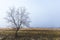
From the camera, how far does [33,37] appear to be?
30.9 m

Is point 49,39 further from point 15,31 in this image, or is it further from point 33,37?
point 15,31

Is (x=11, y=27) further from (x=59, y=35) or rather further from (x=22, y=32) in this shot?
(x=59, y=35)

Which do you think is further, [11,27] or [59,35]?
[59,35]

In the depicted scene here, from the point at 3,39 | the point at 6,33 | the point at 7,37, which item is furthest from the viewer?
the point at 6,33

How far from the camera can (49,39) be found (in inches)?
1172

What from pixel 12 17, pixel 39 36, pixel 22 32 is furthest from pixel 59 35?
pixel 12 17

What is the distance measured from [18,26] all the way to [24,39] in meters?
2.00

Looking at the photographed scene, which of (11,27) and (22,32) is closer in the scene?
(11,27)

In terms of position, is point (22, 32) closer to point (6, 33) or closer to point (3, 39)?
point (6, 33)

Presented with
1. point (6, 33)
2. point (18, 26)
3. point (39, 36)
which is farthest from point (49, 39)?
point (6, 33)

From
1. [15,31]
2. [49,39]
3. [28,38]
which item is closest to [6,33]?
[15,31]

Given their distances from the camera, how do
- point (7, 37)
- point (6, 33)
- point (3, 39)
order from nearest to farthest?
point (3, 39), point (7, 37), point (6, 33)

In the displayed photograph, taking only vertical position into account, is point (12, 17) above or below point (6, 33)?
above

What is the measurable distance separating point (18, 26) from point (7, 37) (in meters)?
2.09
